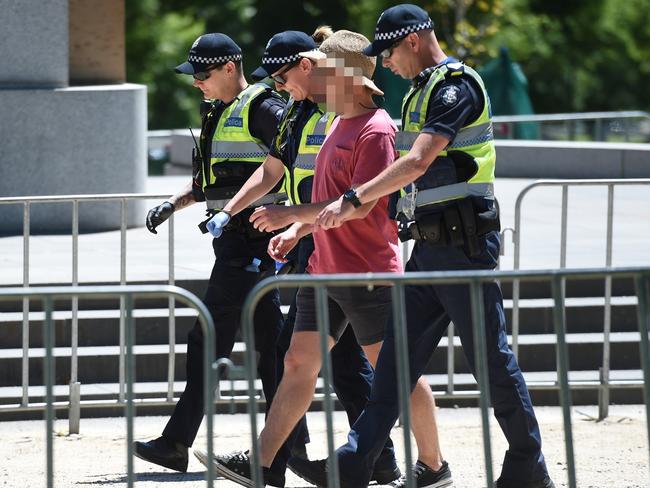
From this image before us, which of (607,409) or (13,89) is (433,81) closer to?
(607,409)

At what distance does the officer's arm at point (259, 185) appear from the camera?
5855 mm

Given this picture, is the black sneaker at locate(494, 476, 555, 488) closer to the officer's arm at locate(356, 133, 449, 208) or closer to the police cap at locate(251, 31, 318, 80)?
the officer's arm at locate(356, 133, 449, 208)

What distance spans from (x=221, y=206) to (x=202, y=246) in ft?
14.3

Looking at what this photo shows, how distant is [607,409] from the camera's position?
7.41 m

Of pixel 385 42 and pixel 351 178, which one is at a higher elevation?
pixel 385 42

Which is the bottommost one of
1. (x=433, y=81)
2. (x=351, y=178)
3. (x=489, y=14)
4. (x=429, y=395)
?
(x=429, y=395)

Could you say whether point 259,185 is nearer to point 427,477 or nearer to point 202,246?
point 427,477

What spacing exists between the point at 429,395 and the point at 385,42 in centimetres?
141

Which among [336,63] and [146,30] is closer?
[336,63]

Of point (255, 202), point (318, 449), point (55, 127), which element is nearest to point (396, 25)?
point (255, 202)

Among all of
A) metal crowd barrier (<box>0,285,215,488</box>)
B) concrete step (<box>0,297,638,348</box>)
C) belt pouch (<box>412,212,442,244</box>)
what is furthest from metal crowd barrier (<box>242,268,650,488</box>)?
concrete step (<box>0,297,638,348</box>)

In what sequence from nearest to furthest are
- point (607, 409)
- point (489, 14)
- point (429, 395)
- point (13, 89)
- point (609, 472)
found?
point (429, 395) → point (609, 472) → point (607, 409) → point (13, 89) → point (489, 14)

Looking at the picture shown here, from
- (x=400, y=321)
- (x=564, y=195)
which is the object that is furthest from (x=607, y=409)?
(x=400, y=321)

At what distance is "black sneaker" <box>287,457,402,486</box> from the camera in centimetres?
585
